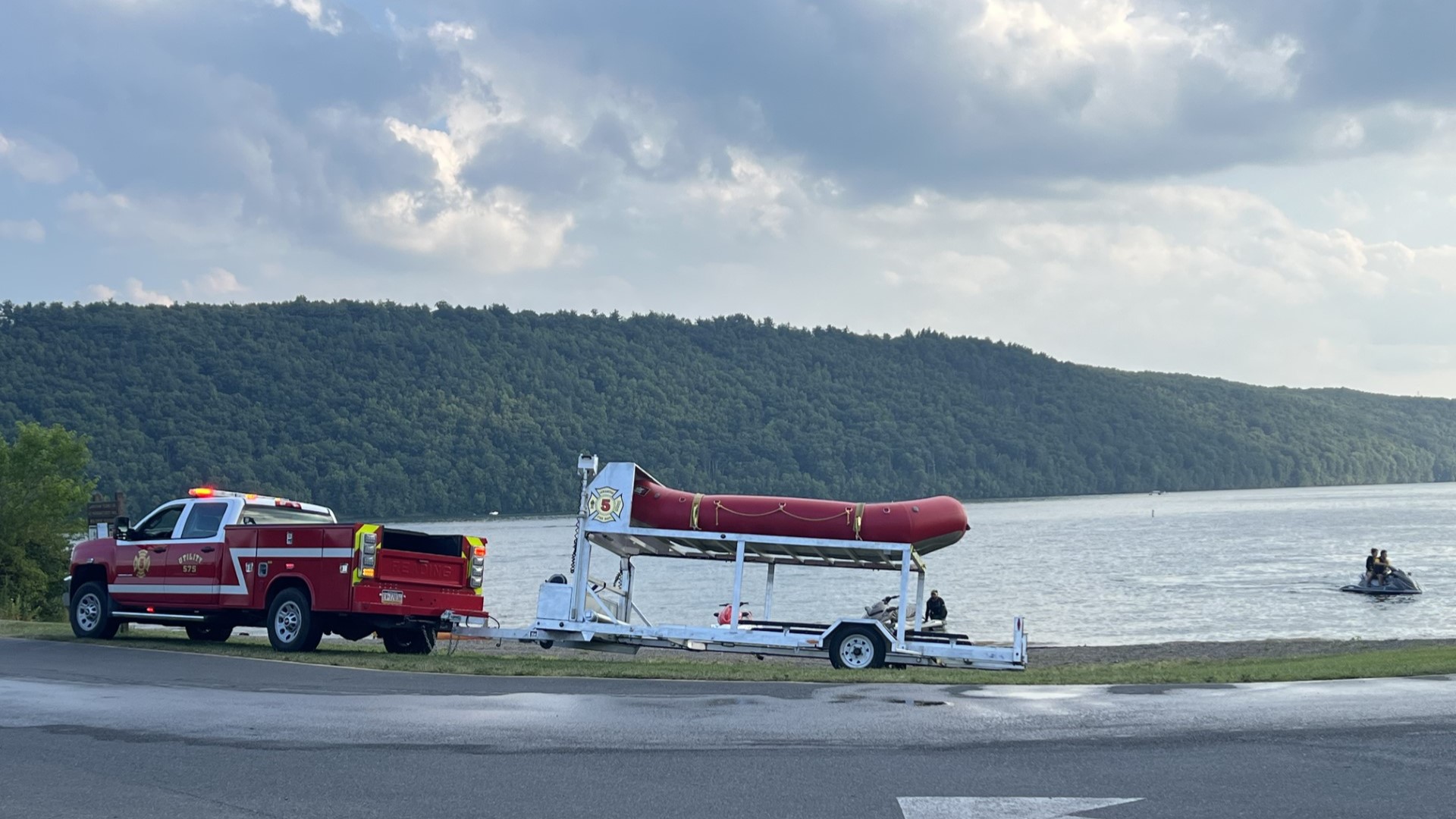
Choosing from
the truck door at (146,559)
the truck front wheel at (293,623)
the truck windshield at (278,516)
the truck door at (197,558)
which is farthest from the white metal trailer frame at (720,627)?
the truck door at (146,559)

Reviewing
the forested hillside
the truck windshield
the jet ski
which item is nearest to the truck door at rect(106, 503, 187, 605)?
the truck windshield

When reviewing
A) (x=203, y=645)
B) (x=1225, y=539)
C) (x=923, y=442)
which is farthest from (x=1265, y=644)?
(x=923, y=442)

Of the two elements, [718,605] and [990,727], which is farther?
[718,605]

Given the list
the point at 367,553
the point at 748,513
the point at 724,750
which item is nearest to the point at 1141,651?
the point at 748,513

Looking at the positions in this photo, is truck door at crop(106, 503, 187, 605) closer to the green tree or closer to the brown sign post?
the green tree

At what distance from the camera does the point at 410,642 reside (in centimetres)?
2186

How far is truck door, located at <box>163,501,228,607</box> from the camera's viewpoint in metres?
21.0

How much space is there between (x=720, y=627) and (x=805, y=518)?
2.10 metres

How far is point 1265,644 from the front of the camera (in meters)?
33.5

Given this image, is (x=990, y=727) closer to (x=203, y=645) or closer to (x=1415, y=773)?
(x=1415, y=773)

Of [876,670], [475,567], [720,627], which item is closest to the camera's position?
[876,670]

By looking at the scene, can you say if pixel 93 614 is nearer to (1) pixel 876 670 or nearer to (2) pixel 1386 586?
(1) pixel 876 670

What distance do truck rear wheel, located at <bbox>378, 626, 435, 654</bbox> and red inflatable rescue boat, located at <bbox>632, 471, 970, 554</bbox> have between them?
4.02 m

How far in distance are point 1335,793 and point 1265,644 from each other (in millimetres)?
26896
